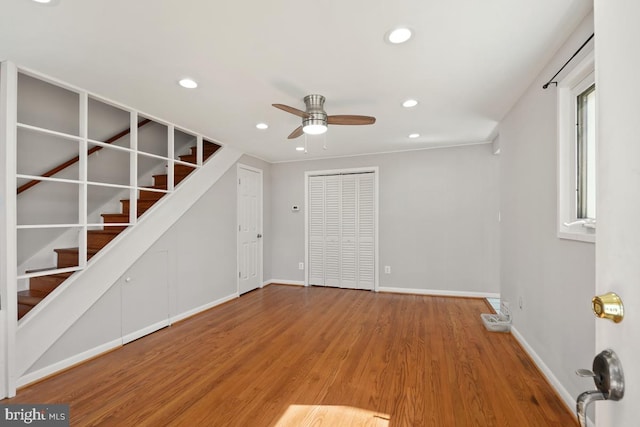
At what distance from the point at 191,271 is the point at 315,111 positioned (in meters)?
2.65

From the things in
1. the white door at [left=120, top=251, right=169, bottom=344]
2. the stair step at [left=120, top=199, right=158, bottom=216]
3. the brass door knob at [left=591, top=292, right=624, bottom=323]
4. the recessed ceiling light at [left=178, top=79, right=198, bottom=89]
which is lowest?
the white door at [left=120, top=251, right=169, bottom=344]

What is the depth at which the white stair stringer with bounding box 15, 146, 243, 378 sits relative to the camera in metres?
2.19

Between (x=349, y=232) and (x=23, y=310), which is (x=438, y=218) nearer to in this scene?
(x=349, y=232)

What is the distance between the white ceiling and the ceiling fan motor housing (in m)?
0.07

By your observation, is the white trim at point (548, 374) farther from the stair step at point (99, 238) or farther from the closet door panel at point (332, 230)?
the stair step at point (99, 238)

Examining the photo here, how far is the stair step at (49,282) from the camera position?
2.51 m

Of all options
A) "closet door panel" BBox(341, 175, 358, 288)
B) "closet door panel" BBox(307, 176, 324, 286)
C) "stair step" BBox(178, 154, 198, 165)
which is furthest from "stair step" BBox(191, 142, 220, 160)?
"closet door panel" BBox(341, 175, 358, 288)

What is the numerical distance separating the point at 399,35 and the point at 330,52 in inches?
18.4

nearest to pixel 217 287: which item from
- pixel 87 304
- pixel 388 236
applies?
pixel 87 304

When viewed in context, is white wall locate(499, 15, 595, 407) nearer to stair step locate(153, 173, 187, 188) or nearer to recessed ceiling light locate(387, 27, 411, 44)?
recessed ceiling light locate(387, 27, 411, 44)

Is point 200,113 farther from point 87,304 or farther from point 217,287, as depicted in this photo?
point 217,287

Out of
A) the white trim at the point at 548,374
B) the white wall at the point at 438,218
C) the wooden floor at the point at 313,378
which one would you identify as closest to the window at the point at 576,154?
the white trim at the point at 548,374

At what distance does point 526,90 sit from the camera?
2.55 m

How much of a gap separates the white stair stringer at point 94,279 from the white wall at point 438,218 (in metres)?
2.75
